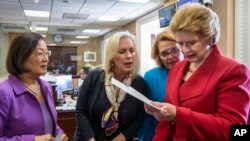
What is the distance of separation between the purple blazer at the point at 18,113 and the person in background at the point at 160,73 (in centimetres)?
60

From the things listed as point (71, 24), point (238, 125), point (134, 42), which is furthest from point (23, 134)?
point (71, 24)

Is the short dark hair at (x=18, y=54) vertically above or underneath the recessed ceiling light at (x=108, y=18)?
underneath

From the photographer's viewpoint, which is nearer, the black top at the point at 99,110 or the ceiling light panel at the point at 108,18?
the black top at the point at 99,110

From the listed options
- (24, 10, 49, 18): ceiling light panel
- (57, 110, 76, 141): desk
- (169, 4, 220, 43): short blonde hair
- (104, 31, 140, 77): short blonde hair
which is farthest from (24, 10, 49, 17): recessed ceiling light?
(169, 4, 220, 43): short blonde hair

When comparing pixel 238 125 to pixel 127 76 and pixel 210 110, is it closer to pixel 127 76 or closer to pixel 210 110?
pixel 210 110

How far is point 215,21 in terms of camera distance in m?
1.05

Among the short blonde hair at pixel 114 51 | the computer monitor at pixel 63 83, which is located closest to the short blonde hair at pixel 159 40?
the short blonde hair at pixel 114 51

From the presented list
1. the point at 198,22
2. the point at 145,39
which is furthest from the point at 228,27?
the point at 145,39

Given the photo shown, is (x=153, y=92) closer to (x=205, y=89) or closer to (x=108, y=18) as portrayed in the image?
(x=205, y=89)

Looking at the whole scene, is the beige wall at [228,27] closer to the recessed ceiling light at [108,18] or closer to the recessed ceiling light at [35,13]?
the recessed ceiling light at [108,18]

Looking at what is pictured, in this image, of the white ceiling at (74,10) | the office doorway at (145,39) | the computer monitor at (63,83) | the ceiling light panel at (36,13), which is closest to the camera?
the computer monitor at (63,83)

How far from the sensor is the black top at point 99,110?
5.17 ft

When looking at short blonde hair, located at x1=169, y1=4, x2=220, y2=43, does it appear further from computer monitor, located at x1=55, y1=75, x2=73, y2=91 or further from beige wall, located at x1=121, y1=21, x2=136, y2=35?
beige wall, located at x1=121, y1=21, x2=136, y2=35

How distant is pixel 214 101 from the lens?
1002mm
